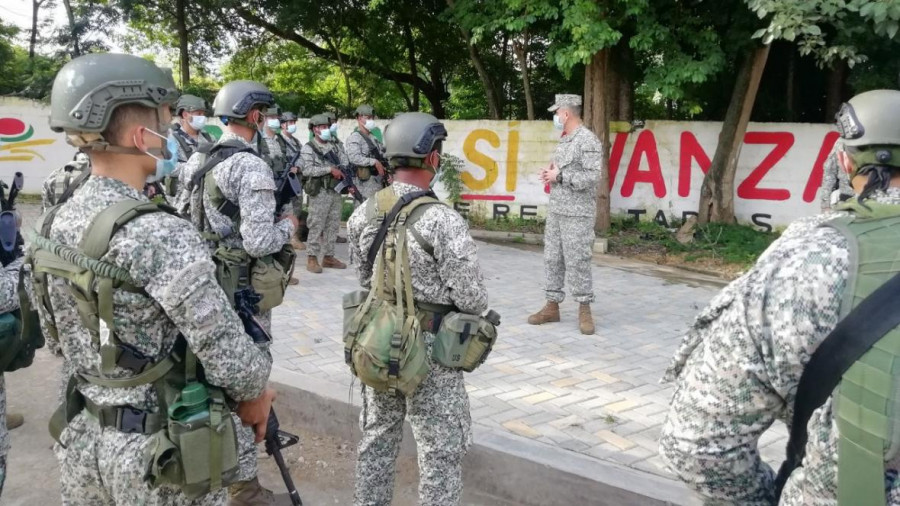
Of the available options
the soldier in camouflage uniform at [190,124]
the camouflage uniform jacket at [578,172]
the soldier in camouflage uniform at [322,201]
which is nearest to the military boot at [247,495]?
the camouflage uniform jacket at [578,172]

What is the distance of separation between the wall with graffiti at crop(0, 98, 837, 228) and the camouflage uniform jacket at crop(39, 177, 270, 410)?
10377 millimetres

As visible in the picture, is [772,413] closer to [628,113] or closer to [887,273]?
[887,273]

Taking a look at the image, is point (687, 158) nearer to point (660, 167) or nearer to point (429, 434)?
point (660, 167)

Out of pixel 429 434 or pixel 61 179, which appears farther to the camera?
pixel 61 179

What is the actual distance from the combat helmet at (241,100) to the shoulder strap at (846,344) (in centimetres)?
337

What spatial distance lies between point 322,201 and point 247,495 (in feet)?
17.8

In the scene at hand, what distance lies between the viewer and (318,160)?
354 inches

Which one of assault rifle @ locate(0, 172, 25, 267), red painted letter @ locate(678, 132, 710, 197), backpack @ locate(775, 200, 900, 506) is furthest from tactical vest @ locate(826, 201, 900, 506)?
red painted letter @ locate(678, 132, 710, 197)

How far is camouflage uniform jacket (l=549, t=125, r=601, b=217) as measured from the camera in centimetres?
592

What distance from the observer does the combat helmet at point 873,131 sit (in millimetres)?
1705

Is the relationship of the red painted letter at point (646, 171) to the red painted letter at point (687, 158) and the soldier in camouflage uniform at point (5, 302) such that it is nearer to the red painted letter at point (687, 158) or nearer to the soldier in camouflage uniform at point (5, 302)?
the red painted letter at point (687, 158)

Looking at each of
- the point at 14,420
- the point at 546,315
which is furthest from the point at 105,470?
the point at 546,315

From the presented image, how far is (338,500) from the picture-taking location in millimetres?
3736

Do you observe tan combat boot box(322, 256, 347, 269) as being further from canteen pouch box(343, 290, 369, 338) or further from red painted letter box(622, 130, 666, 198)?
canteen pouch box(343, 290, 369, 338)
